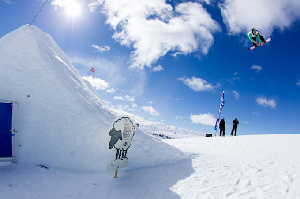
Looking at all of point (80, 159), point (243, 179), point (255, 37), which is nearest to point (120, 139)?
point (80, 159)

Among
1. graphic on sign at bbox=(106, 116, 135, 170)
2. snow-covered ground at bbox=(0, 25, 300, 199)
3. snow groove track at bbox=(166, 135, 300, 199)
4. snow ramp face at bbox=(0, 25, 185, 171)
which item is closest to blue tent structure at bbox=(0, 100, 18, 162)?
snow-covered ground at bbox=(0, 25, 300, 199)

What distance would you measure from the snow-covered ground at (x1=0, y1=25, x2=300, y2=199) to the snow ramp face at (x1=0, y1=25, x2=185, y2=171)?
0.03 m

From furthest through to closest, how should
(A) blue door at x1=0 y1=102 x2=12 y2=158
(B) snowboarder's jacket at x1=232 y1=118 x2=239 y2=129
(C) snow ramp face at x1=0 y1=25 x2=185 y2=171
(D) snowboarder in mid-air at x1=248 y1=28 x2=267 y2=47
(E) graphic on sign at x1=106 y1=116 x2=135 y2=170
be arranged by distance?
(B) snowboarder's jacket at x1=232 y1=118 x2=239 y2=129 → (D) snowboarder in mid-air at x1=248 y1=28 x2=267 y2=47 → (C) snow ramp face at x1=0 y1=25 x2=185 y2=171 → (E) graphic on sign at x1=106 y1=116 x2=135 y2=170 → (A) blue door at x1=0 y1=102 x2=12 y2=158

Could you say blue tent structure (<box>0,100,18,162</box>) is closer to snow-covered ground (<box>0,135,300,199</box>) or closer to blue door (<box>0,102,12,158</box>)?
blue door (<box>0,102,12,158</box>)

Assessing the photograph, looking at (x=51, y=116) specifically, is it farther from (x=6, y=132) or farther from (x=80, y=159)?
(x=80, y=159)

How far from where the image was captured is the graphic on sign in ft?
20.8

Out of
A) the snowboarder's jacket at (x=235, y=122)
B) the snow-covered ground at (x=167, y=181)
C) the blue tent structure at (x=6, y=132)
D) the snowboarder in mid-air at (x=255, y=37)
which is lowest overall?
the snow-covered ground at (x=167, y=181)

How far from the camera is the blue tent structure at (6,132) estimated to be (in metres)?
6.14

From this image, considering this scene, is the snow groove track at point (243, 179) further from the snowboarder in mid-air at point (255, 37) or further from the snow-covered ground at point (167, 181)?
the snowboarder in mid-air at point (255, 37)

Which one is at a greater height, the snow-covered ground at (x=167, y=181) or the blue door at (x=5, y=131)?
the blue door at (x=5, y=131)

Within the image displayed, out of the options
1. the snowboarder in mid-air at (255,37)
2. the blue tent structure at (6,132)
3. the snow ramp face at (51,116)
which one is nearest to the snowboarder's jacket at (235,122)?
the snowboarder in mid-air at (255,37)

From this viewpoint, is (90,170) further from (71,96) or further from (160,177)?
(71,96)

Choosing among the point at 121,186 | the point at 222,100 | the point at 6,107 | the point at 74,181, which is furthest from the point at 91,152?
the point at 222,100

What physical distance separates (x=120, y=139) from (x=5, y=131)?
4.03 meters
